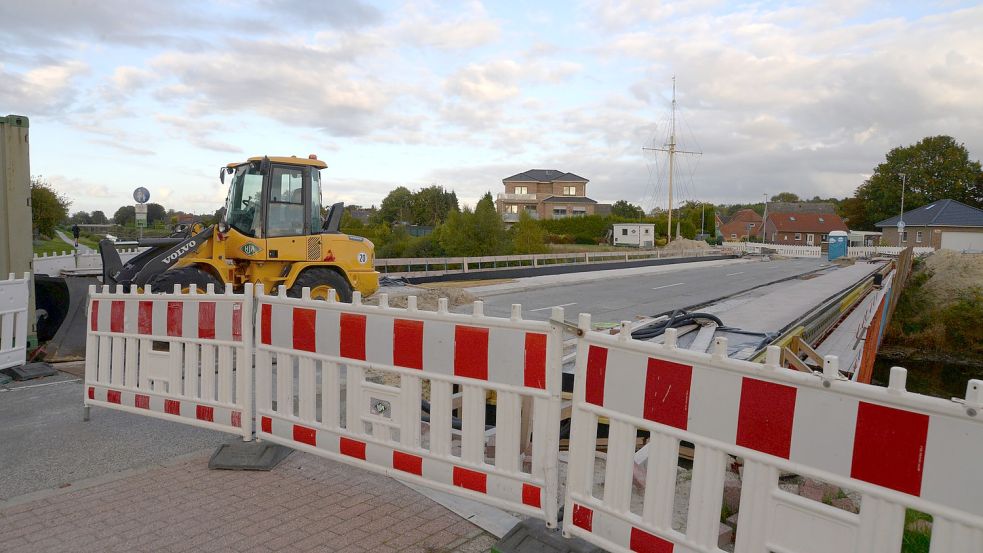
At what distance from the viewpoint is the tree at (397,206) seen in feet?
257

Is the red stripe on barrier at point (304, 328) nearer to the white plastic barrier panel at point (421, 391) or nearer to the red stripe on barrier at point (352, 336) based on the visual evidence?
the white plastic barrier panel at point (421, 391)

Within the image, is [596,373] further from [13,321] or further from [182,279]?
[13,321]

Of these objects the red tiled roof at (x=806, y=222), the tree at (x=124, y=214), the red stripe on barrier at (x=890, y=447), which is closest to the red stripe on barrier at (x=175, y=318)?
the red stripe on barrier at (x=890, y=447)

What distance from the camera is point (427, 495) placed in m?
4.49

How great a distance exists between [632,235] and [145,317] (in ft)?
208

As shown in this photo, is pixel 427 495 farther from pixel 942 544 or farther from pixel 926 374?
pixel 926 374

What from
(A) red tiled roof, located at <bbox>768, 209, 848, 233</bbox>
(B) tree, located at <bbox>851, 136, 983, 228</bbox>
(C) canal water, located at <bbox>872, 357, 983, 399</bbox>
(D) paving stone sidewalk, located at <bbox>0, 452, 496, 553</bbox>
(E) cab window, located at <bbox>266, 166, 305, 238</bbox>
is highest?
(B) tree, located at <bbox>851, 136, 983, 228</bbox>

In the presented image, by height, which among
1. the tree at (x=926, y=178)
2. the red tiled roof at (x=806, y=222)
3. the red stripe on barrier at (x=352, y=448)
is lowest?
A: the red stripe on barrier at (x=352, y=448)

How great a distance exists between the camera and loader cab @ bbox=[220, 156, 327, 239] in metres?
10.9

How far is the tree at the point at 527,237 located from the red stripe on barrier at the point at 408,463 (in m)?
34.2

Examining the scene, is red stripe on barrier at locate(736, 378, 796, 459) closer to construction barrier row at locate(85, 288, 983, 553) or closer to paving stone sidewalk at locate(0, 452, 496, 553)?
construction barrier row at locate(85, 288, 983, 553)

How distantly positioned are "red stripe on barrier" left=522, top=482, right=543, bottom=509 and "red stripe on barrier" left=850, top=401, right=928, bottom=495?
167cm

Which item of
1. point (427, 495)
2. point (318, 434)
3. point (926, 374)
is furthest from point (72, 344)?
point (926, 374)

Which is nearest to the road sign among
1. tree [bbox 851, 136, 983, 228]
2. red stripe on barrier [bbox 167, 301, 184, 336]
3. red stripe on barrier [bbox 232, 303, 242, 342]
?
red stripe on barrier [bbox 167, 301, 184, 336]
